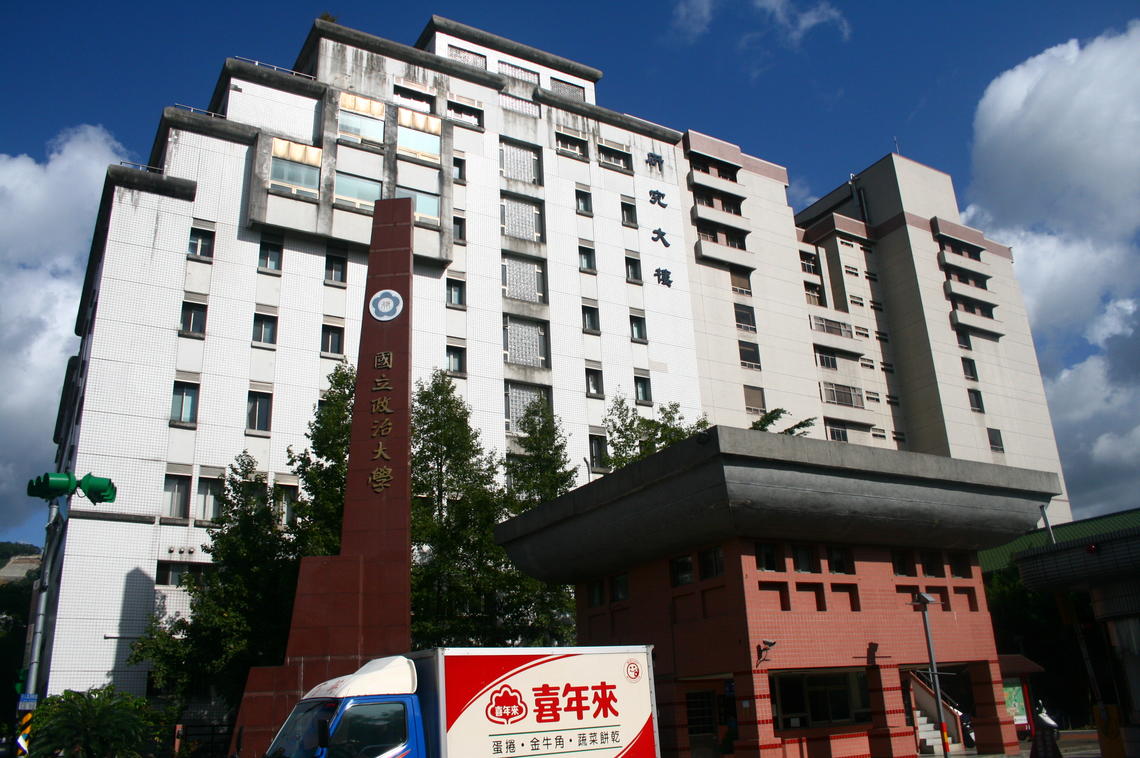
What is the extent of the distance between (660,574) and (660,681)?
2.82m

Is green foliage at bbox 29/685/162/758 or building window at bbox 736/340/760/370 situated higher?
building window at bbox 736/340/760/370

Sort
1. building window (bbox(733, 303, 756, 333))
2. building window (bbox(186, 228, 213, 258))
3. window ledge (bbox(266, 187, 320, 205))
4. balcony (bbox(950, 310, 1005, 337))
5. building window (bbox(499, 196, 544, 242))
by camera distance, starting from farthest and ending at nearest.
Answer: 1. balcony (bbox(950, 310, 1005, 337))
2. building window (bbox(733, 303, 756, 333))
3. building window (bbox(499, 196, 544, 242))
4. window ledge (bbox(266, 187, 320, 205))
5. building window (bbox(186, 228, 213, 258))

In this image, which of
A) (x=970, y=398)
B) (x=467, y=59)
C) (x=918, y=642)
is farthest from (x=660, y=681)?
(x=970, y=398)

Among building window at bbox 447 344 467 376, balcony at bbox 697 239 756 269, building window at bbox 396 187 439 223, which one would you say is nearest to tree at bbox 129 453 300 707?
building window at bbox 447 344 467 376

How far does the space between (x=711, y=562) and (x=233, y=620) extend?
1616 cm

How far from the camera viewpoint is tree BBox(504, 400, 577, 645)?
3222cm

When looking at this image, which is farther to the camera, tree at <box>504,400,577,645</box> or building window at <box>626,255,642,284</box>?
building window at <box>626,255,642,284</box>

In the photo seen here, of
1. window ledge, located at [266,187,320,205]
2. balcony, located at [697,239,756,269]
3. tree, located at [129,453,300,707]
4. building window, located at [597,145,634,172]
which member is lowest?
tree, located at [129,453,300,707]

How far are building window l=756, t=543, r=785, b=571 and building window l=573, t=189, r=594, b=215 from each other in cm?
3458

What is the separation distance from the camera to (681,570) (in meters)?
24.0

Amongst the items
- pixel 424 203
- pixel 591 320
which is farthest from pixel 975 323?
pixel 424 203

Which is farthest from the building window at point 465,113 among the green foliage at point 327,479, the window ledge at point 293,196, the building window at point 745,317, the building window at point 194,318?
the green foliage at point 327,479

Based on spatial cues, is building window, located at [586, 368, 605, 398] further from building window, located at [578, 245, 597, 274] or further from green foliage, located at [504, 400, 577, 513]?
green foliage, located at [504, 400, 577, 513]

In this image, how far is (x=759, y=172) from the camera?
2512 inches
